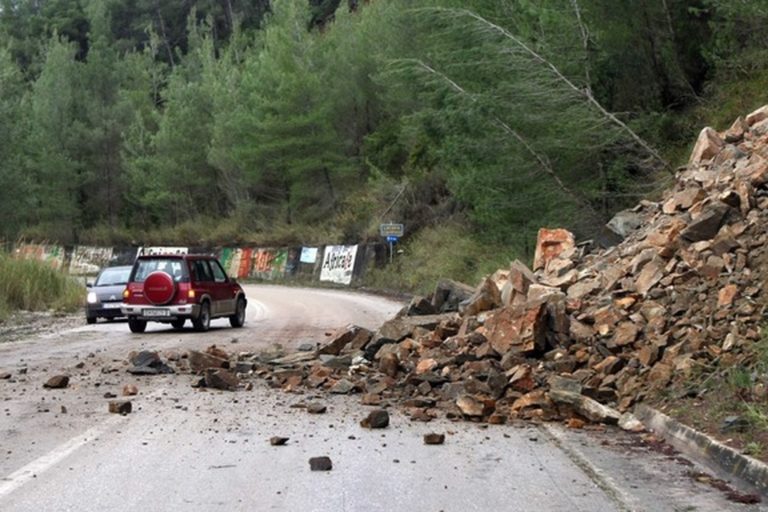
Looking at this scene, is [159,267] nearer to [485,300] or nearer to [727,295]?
[485,300]

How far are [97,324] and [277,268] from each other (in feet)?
116

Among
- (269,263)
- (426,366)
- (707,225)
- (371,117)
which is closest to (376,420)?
(426,366)

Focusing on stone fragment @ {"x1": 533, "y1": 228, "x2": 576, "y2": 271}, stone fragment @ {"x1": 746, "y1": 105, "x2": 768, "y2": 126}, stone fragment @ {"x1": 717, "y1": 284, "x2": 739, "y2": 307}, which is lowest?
stone fragment @ {"x1": 717, "y1": 284, "x2": 739, "y2": 307}

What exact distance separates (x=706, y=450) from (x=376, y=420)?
126 inches

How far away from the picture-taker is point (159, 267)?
22875 mm

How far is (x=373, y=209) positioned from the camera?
54.2 m

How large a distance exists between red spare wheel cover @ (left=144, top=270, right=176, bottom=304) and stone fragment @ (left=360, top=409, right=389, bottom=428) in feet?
42.0

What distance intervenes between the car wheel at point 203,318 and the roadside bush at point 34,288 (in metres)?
6.51

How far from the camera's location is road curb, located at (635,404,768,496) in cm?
727

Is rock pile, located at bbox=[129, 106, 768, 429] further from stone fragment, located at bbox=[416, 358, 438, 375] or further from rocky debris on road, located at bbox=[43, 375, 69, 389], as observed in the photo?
rocky debris on road, located at bbox=[43, 375, 69, 389]

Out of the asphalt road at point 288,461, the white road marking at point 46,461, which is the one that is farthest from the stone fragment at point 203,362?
the white road marking at point 46,461

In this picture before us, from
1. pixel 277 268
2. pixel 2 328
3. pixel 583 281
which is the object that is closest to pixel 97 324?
pixel 2 328

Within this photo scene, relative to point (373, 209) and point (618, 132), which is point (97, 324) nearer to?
point (618, 132)

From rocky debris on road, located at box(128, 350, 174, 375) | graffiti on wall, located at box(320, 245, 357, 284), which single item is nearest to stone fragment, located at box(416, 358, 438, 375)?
rocky debris on road, located at box(128, 350, 174, 375)
